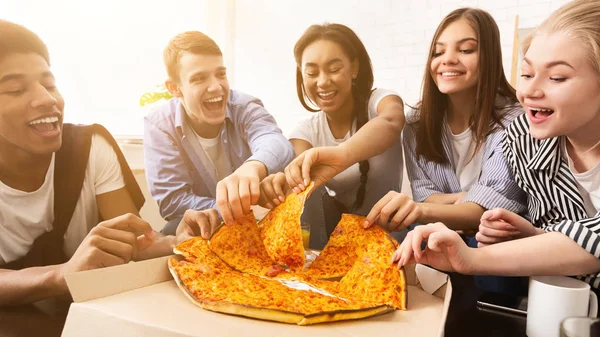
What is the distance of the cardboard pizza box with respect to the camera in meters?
0.68

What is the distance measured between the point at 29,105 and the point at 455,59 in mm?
1002

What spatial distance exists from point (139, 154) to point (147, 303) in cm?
51

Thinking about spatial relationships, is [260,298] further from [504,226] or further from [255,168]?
[504,226]

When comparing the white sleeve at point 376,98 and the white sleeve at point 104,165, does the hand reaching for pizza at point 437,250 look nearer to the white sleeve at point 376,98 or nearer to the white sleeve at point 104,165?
the white sleeve at point 376,98

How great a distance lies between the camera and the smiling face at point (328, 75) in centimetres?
124

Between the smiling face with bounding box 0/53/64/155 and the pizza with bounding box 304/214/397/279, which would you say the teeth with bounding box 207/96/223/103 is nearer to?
the smiling face with bounding box 0/53/64/155

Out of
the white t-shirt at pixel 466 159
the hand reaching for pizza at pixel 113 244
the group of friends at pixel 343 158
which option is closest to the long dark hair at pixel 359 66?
the group of friends at pixel 343 158

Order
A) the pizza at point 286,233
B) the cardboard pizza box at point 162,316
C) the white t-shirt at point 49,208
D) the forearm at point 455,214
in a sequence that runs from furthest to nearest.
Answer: the forearm at point 455,214 → the pizza at point 286,233 → the white t-shirt at point 49,208 → the cardboard pizza box at point 162,316

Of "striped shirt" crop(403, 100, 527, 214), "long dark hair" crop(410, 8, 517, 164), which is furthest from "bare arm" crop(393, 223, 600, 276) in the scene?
"long dark hair" crop(410, 8, 517, 164)

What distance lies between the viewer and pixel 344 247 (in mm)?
1062

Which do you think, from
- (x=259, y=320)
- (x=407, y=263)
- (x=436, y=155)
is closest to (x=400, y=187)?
(x=436, y=155)

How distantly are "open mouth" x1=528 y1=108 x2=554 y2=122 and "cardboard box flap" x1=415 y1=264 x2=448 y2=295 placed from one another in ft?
1.35

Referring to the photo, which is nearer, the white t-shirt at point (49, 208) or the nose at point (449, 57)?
the white t-shirt at point (49, 208)

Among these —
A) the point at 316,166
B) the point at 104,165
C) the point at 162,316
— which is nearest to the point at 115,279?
the point at 162,316
